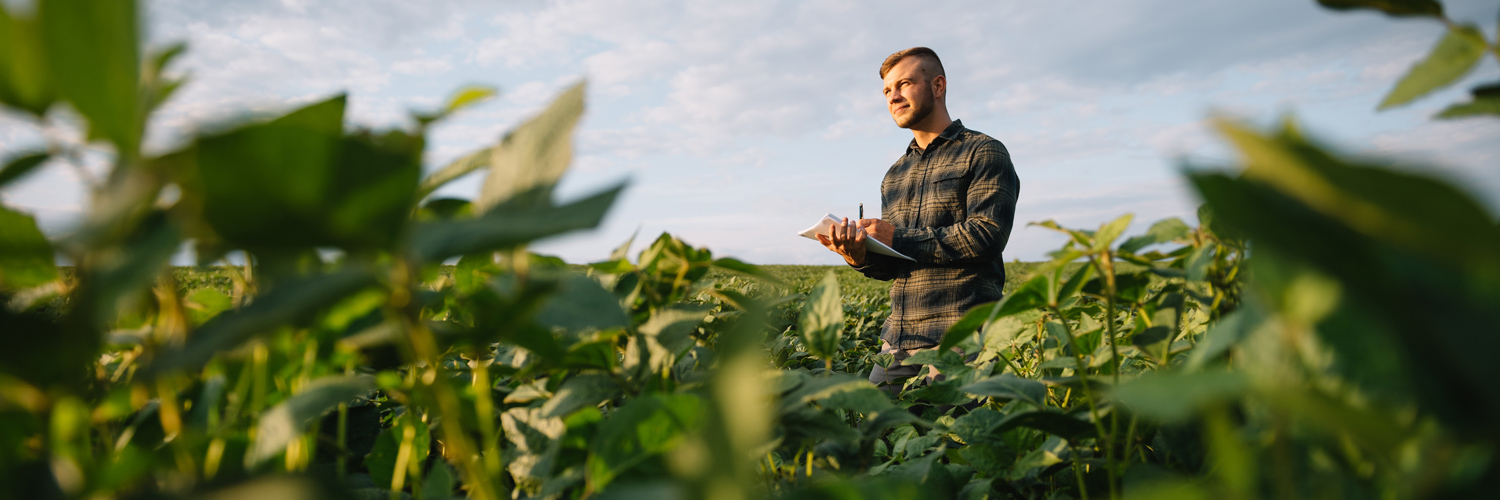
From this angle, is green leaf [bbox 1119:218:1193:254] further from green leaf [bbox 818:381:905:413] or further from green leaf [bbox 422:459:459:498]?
green leaf [bbox 422:459:459:498]

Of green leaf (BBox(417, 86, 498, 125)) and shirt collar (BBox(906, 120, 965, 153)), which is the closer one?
green leaf (BBox(417, 86, 498, 125))

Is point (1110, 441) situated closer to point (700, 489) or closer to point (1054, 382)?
point (1054, 382)

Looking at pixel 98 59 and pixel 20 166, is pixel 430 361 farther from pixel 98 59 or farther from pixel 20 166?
pixel 20 166

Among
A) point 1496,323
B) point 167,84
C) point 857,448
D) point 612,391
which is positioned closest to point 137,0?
point 167,84

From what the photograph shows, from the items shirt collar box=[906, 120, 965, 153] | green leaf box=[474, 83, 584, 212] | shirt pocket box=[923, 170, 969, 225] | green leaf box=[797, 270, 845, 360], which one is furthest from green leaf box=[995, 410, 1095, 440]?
shirt collar box=[906, 120, 965, 153]

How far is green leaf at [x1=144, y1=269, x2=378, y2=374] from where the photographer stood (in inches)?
11.5

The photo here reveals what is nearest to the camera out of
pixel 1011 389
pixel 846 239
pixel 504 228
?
pixel 504 228

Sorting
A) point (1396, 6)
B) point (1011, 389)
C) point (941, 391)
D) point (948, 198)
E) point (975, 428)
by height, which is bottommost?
point (948, 198)

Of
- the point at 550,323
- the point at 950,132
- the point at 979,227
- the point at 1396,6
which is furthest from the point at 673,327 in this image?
the point at 950,132

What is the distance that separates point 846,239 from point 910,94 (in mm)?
1234

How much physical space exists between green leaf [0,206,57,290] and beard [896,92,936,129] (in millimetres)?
3857

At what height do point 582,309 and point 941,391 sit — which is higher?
point 582,309

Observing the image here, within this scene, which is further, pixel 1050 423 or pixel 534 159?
pixel 1050 423

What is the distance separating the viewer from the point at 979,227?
3143mm
